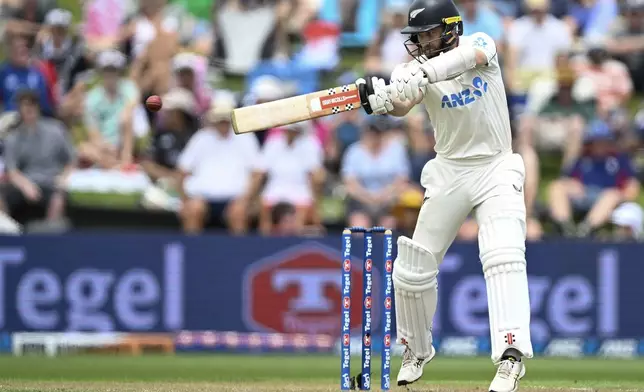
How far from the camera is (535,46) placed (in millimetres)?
13227

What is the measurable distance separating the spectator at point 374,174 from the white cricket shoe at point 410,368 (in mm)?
4575

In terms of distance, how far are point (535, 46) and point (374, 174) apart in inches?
95.9

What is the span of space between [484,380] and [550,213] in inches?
157

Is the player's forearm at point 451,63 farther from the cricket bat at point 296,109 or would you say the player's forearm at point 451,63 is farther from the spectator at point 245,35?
the spectator at point 245,35

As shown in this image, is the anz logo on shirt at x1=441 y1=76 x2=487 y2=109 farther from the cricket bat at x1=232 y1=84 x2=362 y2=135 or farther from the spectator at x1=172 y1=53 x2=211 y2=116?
the spectator at x1=172 y1=53 x2=211 y2=116

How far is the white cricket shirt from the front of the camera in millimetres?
6848

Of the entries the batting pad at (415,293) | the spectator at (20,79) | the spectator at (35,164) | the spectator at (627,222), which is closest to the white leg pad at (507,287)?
the batting pad at (415,293)

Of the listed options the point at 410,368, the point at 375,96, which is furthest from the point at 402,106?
the point at 410,368

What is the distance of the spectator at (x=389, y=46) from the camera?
13.1 meters

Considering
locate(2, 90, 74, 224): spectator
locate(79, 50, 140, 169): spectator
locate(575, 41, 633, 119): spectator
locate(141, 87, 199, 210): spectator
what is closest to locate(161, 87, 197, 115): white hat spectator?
locate(141, 87, 199, 210): spectator

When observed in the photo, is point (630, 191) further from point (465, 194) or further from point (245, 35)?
point (465, 194)

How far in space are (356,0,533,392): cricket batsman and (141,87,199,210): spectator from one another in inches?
212

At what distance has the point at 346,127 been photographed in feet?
42.3

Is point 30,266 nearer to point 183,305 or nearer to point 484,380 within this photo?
point 183,305
